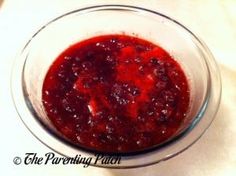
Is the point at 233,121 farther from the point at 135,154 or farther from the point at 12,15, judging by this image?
the point at 12,15

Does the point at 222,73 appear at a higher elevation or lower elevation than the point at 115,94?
higher

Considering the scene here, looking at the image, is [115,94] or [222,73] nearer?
[115,94]

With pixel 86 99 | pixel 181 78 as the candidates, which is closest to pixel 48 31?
pixel 86 99

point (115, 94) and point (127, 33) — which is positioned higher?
point (127, 33)
